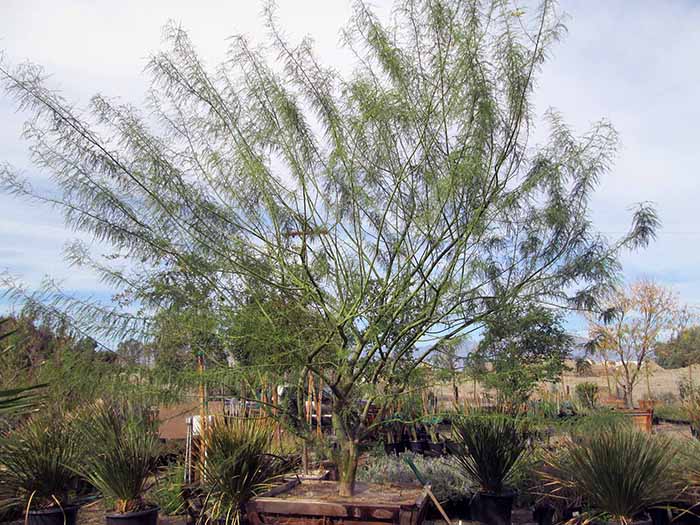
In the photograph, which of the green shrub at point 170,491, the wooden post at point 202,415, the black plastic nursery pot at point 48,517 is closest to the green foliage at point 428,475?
the wooden post at point 202,415

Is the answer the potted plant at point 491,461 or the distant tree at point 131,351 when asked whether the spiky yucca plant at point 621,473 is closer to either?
the potted plant at point 491,461

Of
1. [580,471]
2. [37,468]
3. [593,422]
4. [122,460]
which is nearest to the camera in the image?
[593,422]

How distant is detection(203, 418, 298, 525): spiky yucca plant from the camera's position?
626 centimetres

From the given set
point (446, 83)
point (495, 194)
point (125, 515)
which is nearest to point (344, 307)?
point (495, 194)

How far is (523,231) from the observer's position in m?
6.32

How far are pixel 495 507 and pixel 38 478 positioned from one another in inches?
176

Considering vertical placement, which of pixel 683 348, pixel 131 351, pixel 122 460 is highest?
pixel 683 348

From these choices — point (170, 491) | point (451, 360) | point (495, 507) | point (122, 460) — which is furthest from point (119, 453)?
point (495, 507)

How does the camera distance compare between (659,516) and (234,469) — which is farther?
(234,469)

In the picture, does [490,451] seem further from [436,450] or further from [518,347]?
[436,450]

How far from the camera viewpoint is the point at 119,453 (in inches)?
247

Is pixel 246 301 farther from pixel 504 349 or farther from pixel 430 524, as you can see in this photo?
pixel 430 524

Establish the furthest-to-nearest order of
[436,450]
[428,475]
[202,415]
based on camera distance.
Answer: [436,450], [428,475], [202,415]

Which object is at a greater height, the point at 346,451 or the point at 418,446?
the point at 346,451
